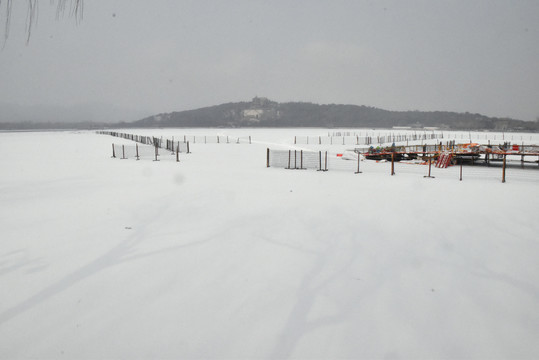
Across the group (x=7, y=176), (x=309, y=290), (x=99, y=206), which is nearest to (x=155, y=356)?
(x=309, y=290)

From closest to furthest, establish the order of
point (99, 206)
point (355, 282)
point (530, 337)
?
point (530, 337)
point (355, 282)
point (99, 206)

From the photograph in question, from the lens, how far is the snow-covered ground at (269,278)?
162 inches

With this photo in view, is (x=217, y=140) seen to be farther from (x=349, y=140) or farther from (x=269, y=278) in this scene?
(x=269, y=278)

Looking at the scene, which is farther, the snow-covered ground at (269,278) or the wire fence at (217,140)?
the wire fence at (217,140)

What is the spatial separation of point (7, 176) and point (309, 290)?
2075cm

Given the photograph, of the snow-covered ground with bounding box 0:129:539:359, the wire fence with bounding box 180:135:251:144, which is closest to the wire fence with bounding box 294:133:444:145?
the wire fence with bounding box 180:135:251:144

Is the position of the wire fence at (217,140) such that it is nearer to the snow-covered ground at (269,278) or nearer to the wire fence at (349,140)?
the wire fence at (349,140)

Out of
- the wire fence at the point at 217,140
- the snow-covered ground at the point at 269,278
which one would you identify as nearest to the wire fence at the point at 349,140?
the wire fence at the point at 217,140

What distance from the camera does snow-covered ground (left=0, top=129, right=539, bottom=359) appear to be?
412 cm

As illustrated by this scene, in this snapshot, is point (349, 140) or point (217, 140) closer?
point (217, 140)

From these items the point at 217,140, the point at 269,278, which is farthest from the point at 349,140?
the point at 269,278

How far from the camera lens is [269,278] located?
5.89 meters

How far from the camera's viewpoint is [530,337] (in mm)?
4207

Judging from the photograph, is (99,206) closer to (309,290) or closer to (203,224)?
(203,224)
